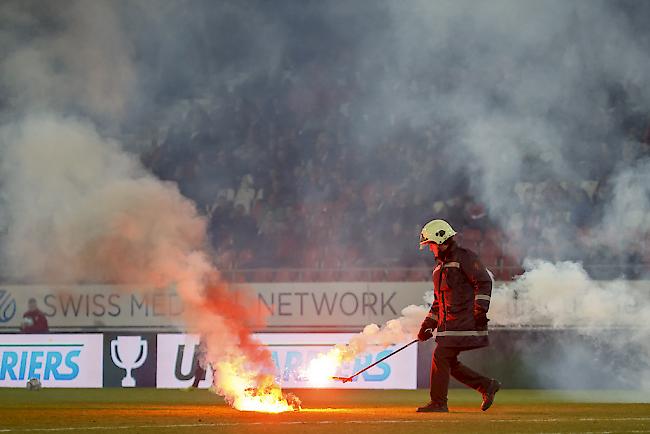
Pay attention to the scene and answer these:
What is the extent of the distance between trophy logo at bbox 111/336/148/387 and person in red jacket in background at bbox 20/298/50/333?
193 centimetres

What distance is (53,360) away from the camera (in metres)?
26.5

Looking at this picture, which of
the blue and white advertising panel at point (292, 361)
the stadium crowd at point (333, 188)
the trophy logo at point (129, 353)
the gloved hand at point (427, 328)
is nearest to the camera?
the gloved hand at point (427, 328)

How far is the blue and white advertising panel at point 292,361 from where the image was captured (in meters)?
25.2

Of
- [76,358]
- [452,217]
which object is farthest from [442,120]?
[76,358]

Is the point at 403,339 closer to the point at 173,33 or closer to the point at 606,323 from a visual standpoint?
the point at 606,323

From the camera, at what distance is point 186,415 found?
13.8 metres

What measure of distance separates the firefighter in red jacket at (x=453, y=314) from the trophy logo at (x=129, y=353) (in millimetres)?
12947

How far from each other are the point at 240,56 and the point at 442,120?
5.96 meters

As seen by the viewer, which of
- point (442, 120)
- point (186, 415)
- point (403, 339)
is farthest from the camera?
point (442, 120)

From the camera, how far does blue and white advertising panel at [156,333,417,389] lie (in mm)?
25172

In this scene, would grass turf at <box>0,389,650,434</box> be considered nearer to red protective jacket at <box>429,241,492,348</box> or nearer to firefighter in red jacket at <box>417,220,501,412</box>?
firefighter in red jacket at <box>417,220,501,412</box>

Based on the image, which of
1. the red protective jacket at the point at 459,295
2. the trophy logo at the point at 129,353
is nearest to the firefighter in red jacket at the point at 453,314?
the red protective jacket at the point at 459,295

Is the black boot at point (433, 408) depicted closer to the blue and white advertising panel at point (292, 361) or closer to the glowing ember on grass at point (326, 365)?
the glowing ember on grass at point (326, 365)

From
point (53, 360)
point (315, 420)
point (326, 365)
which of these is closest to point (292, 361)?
point (53, 360)
